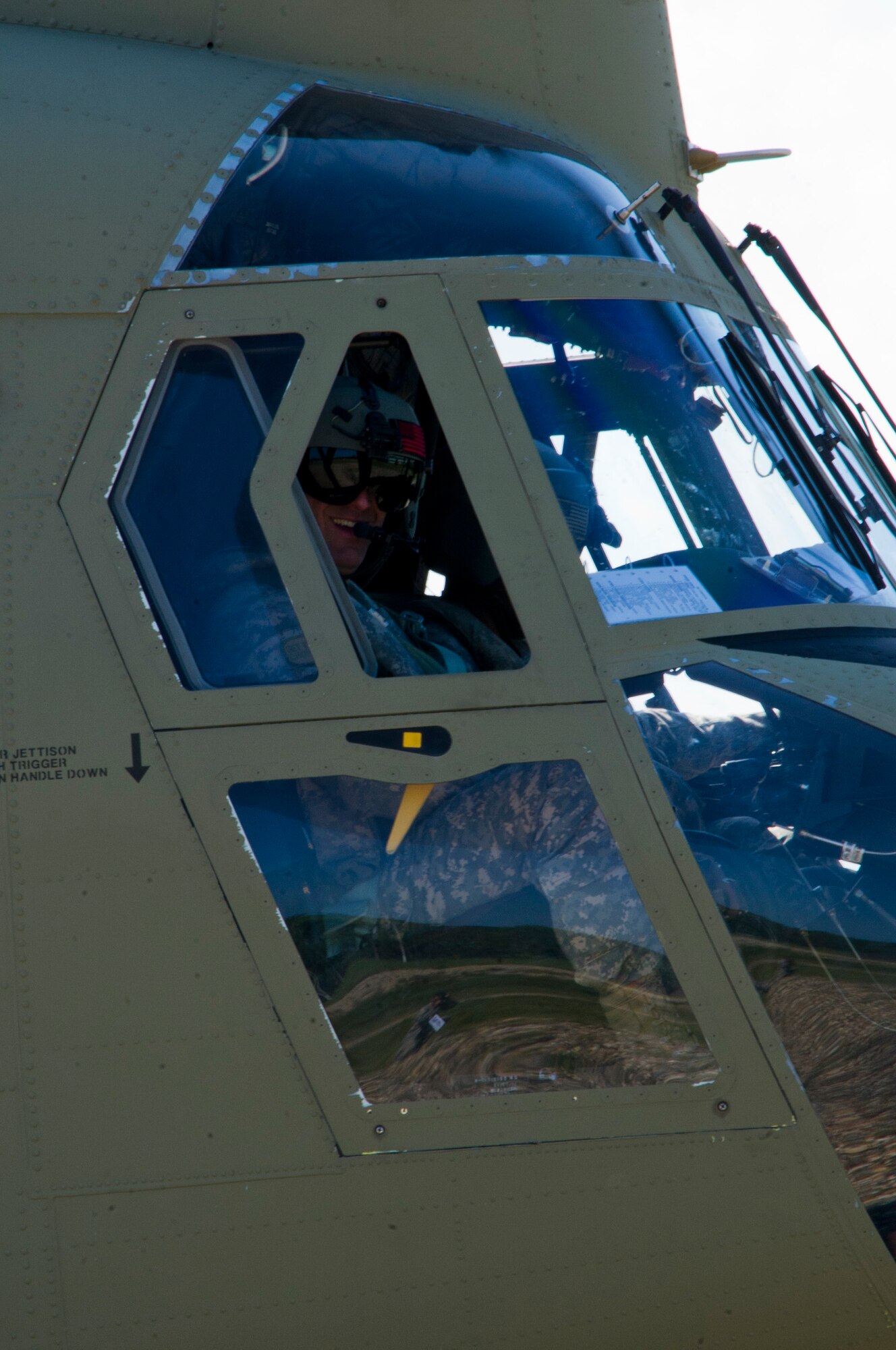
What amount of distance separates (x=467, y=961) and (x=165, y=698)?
835 millimetres

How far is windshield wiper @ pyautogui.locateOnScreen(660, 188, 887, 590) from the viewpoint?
9.15ft

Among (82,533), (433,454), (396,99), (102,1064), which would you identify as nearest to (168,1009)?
(102,1064)

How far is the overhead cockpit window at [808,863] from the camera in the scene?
92.7 inches

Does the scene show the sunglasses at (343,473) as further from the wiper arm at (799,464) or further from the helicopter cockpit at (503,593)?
the wiper arm at (799,464)

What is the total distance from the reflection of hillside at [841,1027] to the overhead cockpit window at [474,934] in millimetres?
188

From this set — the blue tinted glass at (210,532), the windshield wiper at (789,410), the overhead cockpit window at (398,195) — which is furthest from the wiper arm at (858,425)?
the blue tinted glass at (210,532)

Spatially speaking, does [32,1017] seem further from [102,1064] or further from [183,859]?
[183,859]

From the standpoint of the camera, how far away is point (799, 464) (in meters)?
2.83

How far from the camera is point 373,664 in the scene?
2498mm

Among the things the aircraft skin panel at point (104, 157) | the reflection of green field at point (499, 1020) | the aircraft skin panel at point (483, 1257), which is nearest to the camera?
the aircraft skin panel at point (483, 1257)

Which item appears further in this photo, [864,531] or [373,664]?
[864,531]

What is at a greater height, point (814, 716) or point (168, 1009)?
point (814, 716)

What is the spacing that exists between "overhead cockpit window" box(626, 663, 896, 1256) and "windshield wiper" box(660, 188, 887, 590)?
A: 522mm

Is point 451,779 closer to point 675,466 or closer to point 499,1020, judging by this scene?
point 499,1020
